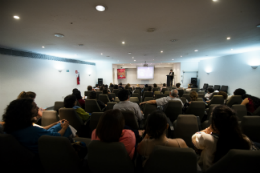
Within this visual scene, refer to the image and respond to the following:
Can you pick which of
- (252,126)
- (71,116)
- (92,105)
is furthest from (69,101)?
(252,126)

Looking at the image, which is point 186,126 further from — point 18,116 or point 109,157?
point 18,116

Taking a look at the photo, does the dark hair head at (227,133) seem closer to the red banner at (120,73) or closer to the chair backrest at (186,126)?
the chair backrest at (186,126)

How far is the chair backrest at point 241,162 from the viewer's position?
0.85 metres

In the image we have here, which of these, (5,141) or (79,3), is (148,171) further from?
(79,3)

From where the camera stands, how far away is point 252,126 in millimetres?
1707

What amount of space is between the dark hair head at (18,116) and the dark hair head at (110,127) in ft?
2.60

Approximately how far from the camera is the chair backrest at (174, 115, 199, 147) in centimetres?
195

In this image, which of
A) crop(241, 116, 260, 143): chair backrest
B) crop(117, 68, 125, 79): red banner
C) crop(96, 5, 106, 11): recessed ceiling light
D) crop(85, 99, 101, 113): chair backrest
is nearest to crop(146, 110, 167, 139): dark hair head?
crop(241, 116, 260, 143): chair backrest

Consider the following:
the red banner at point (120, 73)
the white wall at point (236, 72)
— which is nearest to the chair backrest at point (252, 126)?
the white wall at point (236, 72)

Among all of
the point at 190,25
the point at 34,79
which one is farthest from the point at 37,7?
the point at 34,79

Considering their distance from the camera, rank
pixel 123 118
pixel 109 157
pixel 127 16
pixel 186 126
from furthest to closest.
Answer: pixel 127 16
pixel 186 126
pixel 123 118
pixel 109 157

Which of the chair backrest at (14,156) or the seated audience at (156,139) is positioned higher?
the seated audience at (156,139)

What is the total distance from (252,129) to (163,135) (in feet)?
5.17

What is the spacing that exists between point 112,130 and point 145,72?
13606 mm
